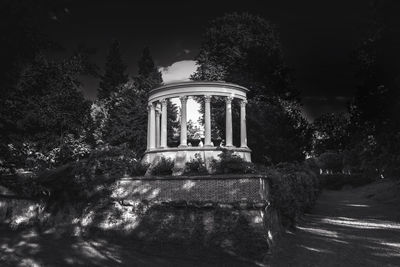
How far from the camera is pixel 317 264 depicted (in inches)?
496

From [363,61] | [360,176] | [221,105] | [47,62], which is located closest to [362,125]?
[363,61]

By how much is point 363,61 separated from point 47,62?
23.1 m

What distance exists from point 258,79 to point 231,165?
50.6ft

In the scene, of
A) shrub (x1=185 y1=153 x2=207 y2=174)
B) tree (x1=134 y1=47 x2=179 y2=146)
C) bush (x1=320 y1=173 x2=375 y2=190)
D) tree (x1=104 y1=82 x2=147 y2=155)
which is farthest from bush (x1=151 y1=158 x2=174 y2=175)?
bush (x1=320 y1=173 x2=375 y2=190)

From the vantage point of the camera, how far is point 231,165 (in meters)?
17.4

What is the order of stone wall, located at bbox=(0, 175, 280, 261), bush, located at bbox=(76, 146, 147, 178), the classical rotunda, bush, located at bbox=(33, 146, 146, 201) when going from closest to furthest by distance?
stone wall, located at bbox=(0, 175, 280, 261), bush, located at bbox=(33, 146, 146, 201), bush, located at bbox=(76, 146, 147, 178), the classical rotunda

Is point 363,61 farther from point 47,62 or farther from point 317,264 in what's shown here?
point 47,62

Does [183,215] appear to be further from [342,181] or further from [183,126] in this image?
[342,181]

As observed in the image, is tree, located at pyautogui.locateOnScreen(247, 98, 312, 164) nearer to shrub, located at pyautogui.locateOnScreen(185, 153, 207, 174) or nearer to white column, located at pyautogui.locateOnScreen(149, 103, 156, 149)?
white column, located at pyautogui.locateOnScreen(149, 103, 156, 149)

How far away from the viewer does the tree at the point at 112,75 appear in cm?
4797

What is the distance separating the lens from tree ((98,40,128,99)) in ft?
157

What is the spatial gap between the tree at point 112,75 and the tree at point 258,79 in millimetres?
17373

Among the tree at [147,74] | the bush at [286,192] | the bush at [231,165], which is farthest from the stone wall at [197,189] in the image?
the tree at [147,74]

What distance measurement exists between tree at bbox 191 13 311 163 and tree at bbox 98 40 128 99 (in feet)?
57.0
